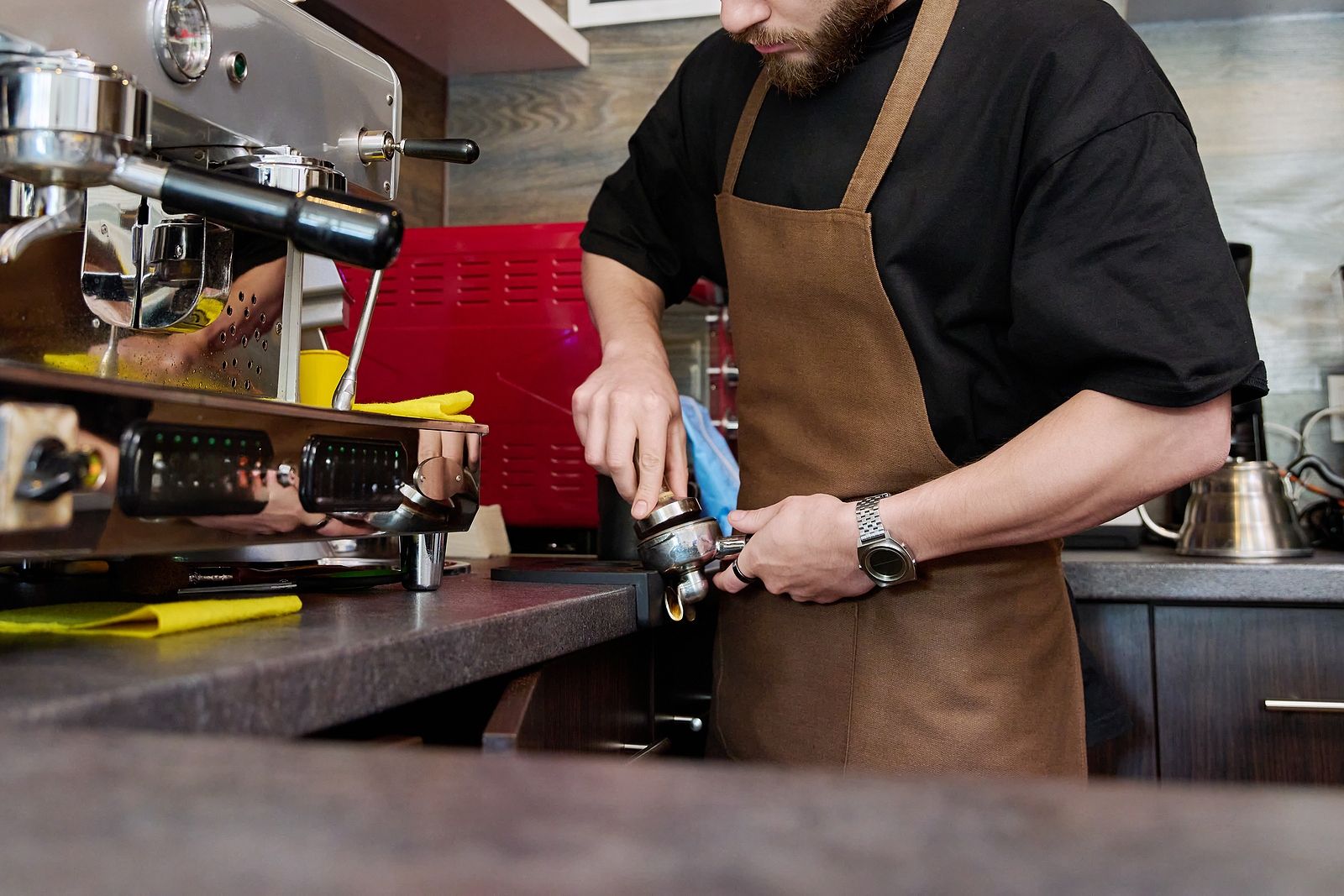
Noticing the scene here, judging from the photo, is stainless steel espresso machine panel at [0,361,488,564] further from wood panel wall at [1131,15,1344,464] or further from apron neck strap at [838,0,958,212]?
wood panel wall at [1131,15,1344,464]

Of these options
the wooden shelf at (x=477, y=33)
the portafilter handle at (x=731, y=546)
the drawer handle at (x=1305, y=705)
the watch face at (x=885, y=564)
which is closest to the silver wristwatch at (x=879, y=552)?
the watch face at (x=885, y=564)

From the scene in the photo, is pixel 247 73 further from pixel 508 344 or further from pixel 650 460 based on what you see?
pixel 508 344

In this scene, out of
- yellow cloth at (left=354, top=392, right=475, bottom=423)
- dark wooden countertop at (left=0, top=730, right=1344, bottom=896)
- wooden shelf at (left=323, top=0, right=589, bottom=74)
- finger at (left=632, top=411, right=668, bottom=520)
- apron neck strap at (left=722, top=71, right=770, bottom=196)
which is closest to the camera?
dark wooden countertop at (left=0, top=730, right=1344, bottom=896)

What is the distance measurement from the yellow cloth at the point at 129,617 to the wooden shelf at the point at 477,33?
1.33 meters

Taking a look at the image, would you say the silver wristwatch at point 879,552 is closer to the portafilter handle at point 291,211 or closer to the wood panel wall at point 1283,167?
the portafilter handle at point 291,211

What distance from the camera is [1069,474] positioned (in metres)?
0.99

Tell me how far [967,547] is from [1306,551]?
771mm

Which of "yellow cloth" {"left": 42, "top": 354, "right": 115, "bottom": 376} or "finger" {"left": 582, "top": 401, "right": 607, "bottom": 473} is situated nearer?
"yellow cloth" {"left": 42, "top": 354, "right": 115, "bottom": 376}

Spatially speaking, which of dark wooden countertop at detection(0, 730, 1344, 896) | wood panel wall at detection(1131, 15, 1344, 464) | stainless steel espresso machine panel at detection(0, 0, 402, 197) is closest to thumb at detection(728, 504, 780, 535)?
stainless steel espresso machine panel at detection(0, 0, 402, 197)

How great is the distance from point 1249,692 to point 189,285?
127 centimetres

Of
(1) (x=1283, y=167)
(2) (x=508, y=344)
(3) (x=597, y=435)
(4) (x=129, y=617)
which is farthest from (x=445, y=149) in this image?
(1) (x=1283, y=167)

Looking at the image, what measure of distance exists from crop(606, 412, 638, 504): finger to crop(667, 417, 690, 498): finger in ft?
0.15

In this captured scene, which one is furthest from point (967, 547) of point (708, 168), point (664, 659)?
point (708, 168)

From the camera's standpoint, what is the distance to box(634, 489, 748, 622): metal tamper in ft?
3.46
